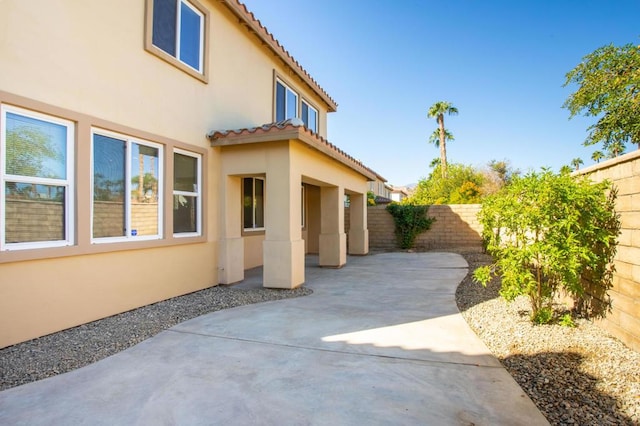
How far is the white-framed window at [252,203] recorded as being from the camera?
11.0 m

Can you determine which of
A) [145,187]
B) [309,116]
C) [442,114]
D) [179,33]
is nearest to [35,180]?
[145,187]

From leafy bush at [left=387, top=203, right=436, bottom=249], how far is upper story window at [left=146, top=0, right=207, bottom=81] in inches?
497

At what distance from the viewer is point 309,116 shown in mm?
14961

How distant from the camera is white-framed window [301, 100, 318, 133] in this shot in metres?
14.5

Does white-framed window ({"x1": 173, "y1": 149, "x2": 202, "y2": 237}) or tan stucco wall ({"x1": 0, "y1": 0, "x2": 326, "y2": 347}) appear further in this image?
white-framed window ({"x1": 173, "y1": 149, "x2": 202, "y2": 237})

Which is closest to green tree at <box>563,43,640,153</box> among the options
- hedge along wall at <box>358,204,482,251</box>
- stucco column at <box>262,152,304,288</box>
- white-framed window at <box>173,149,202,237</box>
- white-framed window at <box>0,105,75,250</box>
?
hedge along wall at <box>358,204,482,251</box>

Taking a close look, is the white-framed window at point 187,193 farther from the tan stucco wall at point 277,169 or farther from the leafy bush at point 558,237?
the leafy bush at point 558,237

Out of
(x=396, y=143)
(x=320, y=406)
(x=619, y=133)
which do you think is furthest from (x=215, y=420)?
(x=396, y=143)

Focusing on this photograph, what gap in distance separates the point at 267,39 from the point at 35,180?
25.2ft

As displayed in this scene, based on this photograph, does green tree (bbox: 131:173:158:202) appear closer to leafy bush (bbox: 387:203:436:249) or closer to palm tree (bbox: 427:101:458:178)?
leafy bush (bbox: 387:203:436:249)

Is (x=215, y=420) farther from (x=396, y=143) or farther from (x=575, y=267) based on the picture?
(x=396, y=143)

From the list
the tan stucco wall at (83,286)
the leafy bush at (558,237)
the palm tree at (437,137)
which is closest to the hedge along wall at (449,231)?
the leafy bush at (558,237)

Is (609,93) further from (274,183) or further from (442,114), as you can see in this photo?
(442,114)

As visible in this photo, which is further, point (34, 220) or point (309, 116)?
point (309, 116)
